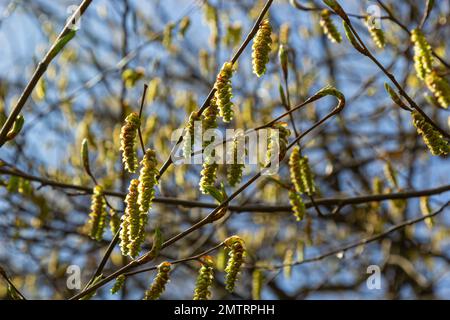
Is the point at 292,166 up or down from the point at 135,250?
up

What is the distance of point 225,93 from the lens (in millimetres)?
1514

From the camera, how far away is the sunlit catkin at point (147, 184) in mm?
1477

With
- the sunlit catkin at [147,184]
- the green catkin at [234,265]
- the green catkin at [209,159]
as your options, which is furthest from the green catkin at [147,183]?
the green catkin at [234,265]

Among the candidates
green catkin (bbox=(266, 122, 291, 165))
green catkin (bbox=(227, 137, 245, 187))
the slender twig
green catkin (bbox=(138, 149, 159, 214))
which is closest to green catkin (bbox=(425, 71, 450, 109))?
green catkin (bbox=(266, 122, 291, 165))

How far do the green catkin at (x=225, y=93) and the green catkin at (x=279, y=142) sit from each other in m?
0.19

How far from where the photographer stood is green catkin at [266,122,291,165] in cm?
165

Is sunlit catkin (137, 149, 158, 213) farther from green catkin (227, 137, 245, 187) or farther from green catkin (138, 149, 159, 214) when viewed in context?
green catkin (227, 137, 245, 187)

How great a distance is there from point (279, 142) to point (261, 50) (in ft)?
0.83

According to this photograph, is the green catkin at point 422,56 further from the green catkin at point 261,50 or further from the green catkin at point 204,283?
the green catkin at point 204,283

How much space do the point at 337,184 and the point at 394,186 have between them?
7.07 feet

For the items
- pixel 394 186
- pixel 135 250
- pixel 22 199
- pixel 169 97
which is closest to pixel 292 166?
pixel 135 250
